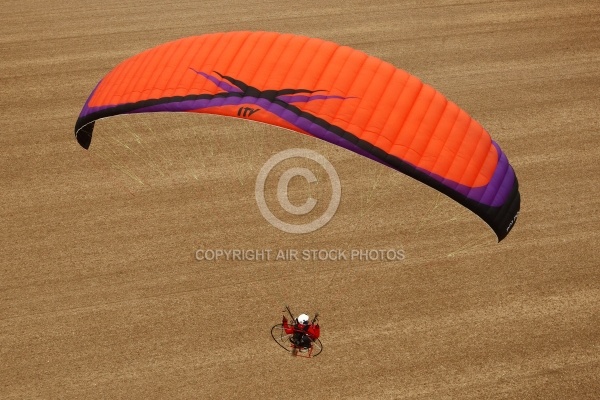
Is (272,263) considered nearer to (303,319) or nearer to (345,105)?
(303,319)

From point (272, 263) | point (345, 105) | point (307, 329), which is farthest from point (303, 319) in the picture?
point (345, 105)

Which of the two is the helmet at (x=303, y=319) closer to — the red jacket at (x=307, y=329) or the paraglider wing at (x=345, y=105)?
the red jacket at (x=307, y=329)

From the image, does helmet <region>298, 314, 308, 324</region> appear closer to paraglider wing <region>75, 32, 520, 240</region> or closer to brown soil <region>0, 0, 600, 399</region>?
brown soil <region>0, 0, 600, 399</region>

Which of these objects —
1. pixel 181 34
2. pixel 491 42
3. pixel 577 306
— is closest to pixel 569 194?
pixel 577 306

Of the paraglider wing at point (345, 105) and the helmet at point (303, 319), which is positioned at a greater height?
the paraglider wing at point (345, 105)

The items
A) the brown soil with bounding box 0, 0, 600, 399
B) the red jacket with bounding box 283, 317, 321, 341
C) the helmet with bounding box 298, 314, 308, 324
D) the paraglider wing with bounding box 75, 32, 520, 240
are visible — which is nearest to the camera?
the paraglider wing with bounding box 75, 32, 520, 240

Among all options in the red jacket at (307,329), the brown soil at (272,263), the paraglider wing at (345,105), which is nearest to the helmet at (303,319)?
the red jacket at (307,329)

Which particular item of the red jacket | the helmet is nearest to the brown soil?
the red jacket

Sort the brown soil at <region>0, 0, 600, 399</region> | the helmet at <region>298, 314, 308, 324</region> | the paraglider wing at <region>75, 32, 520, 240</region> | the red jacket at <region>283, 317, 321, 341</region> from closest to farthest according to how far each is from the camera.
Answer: the paraglider wing at <region>75, 32, 520, 240</region>
the helmet at <region>298, 314, 308, 324</region>
the red jacket at <region>283, 317, 321, 341</region>
the brown soil at <region>0, 0, 600, 399</region>

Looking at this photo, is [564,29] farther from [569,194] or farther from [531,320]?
[531,320]
